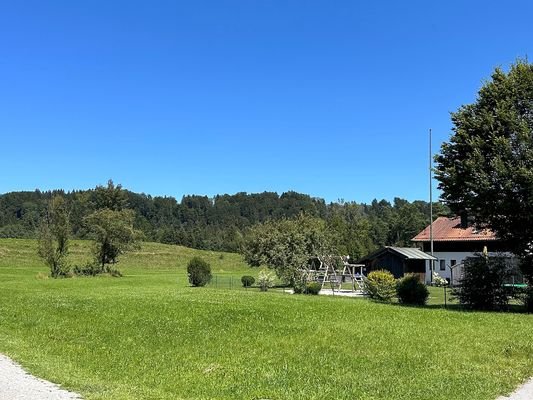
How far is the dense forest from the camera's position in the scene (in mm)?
88188

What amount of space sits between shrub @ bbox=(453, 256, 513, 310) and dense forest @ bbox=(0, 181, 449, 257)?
41.0 meters

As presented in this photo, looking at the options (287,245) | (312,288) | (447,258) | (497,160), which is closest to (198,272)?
(312,288)

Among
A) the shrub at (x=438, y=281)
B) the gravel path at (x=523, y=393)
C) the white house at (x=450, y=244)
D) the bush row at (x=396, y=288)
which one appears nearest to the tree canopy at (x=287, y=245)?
the shrub at (x=438, y=281)

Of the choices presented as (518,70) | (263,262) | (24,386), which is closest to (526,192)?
(518,70)

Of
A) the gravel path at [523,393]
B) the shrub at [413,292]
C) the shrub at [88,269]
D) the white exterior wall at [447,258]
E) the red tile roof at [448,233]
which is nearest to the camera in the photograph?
the gravel path at [523,393]

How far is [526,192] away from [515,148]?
6.35 feet

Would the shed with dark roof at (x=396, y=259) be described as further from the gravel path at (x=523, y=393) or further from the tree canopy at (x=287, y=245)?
the gravel path at (x=523, y=393)

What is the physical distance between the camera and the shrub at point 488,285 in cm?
A: 2338

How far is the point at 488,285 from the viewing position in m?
23.5

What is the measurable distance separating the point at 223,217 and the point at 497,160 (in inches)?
6548

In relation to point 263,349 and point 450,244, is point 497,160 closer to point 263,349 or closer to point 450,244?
point 263,349

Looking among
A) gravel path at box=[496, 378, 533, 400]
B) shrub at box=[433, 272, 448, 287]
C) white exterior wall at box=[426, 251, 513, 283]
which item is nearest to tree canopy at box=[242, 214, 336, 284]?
shrub at box=[433, 272, 448, 287]

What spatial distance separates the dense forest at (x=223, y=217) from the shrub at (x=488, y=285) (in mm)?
41017

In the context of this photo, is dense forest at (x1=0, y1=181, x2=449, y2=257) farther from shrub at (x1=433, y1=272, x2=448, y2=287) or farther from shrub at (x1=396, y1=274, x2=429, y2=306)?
shrub at (x1=396, y1=274, x2=429, y2=306)
